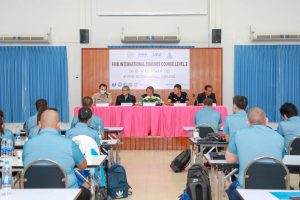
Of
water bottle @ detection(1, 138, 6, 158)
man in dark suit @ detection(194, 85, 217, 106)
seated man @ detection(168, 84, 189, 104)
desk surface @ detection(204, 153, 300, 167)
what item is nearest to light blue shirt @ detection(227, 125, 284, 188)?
desk surface @ detection(204, 153, 300, 167)

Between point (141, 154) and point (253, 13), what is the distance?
5.46 m

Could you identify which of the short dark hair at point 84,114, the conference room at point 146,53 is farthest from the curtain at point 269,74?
the short dark hair at point 84,114

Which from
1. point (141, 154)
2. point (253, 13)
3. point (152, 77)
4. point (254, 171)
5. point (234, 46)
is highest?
point (253, 13)

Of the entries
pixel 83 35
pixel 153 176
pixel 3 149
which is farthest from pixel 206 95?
pixel 3 149

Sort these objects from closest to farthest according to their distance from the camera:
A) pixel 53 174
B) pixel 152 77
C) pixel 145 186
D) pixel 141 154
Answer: pixel 53 174 < pixel 145 186 < pixel 141 154 < pixel 152 77

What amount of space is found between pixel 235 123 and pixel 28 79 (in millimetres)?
7771

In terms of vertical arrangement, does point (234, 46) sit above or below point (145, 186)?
above

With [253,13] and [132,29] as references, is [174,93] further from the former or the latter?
[253,13]

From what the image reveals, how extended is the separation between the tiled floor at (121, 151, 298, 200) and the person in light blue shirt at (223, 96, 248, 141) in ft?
3.64

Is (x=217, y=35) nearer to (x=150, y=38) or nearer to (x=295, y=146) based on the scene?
(x=150, y=38)

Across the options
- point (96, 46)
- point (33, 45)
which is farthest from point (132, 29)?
point (33, 45)

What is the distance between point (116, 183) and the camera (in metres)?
5.73

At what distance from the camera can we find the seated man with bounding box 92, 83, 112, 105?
11.1 meters

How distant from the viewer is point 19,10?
40.6 ft
